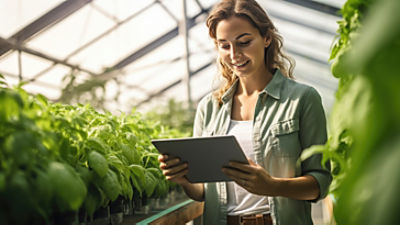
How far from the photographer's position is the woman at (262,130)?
150 cm

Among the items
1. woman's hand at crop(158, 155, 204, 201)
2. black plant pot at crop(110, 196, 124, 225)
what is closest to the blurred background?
woman's hand at crop(158, 155, 204, 201)

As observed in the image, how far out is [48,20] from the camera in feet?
11.0

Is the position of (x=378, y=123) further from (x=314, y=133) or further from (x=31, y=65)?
(x=31, y=65)

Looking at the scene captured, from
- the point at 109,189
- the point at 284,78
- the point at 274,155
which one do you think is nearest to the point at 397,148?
the point at 109,189

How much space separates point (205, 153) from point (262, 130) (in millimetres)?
349

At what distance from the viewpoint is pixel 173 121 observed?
3750 millimetres

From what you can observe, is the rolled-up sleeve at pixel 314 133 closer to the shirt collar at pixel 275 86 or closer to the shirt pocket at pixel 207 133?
the shirt collar at pixel 275 86

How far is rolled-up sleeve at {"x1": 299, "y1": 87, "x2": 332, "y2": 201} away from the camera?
4.93 ft

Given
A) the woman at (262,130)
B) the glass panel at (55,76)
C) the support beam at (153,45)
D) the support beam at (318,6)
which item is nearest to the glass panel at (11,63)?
the glass panel at (55,76)

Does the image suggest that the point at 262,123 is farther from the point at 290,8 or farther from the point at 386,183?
the point at 290,8

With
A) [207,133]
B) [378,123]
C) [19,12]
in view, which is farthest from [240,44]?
[19,12]

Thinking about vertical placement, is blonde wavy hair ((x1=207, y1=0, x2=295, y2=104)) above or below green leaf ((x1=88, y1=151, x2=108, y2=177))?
above

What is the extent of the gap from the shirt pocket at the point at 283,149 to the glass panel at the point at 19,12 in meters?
1.98

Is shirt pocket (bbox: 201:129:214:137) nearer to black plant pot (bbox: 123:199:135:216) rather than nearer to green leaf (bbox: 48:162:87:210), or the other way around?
black plant pot (bbox: 123:199:135:216)
